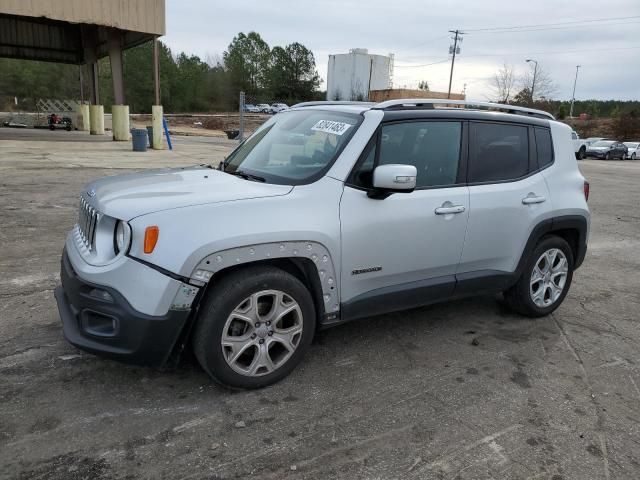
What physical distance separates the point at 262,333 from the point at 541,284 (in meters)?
2.74

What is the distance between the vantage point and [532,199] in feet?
13.8

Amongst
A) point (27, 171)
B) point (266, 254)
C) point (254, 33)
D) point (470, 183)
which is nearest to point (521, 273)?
point (470, 183)

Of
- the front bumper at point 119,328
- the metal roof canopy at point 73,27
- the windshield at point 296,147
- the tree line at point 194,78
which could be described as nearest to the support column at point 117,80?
the metal roof canopy at point 73,27

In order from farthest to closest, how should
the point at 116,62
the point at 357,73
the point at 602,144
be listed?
the point at 357,73 → the point at 602,144 → the point at 116,62

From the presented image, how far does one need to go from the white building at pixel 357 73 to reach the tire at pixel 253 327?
204 feet

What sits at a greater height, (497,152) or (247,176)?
(497,152)

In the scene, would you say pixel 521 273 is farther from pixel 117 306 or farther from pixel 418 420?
pixel 117 306

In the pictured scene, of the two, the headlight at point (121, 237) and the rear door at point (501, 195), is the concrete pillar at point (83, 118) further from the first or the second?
the headlight at point (121, 237)

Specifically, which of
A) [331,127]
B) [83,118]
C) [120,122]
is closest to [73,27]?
[83,118]

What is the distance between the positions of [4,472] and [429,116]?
3.34m

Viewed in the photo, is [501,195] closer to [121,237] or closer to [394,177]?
[394,177]

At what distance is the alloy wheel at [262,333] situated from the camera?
301 cm

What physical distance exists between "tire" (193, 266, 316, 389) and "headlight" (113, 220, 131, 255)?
1.74 feet

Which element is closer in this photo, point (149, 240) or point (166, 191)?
point (149, 240)
